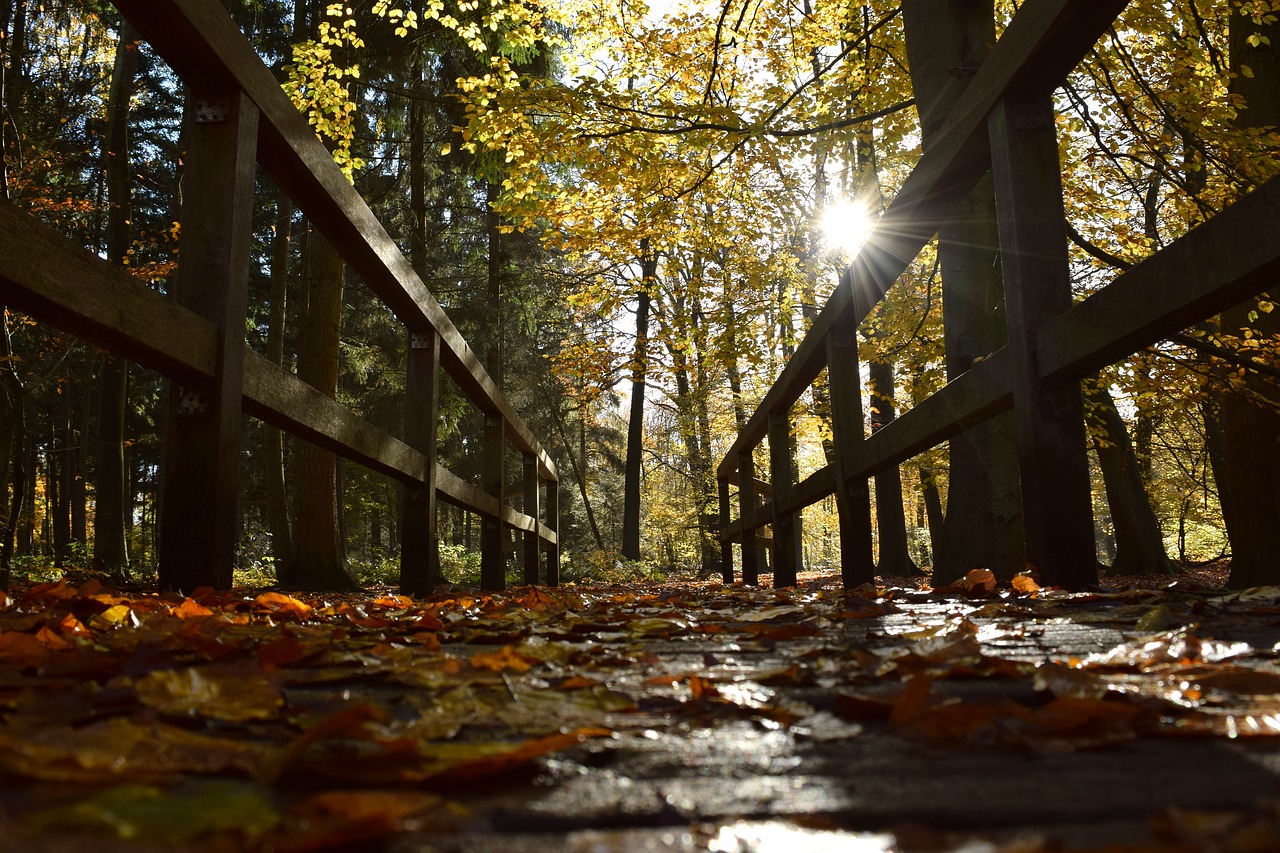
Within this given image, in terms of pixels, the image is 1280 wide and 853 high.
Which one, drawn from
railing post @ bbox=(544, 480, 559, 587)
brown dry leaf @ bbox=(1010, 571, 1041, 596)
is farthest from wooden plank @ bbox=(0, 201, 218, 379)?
railing post @ bbox=(544, 480, 559, 587)

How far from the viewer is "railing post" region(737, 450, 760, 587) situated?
8148 mm

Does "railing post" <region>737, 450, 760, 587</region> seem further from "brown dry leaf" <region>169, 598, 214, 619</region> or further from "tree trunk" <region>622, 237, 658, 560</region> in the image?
"tree trunk" <region>622, 237, 658, 560</region>

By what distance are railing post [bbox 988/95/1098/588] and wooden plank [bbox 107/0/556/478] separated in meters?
2.27

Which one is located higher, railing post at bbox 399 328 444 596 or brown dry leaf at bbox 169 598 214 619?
railing post at bbox 399 328 444 596

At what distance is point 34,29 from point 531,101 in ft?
34.5

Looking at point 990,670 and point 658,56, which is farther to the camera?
point 658,56

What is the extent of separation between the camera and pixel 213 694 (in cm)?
104

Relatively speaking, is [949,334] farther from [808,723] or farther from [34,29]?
[34,29]

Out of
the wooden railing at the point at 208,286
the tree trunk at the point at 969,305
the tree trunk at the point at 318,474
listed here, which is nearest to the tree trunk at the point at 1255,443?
the tree trunk at the point at 969,305

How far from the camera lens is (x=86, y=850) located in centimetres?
52

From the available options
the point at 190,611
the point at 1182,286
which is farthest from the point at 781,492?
the point at 190,611

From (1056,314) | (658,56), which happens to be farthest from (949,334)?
(658,56)

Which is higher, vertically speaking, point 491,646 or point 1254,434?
point 1254,434

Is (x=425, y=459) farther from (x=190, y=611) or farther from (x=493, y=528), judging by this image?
(x=190, y=611)
